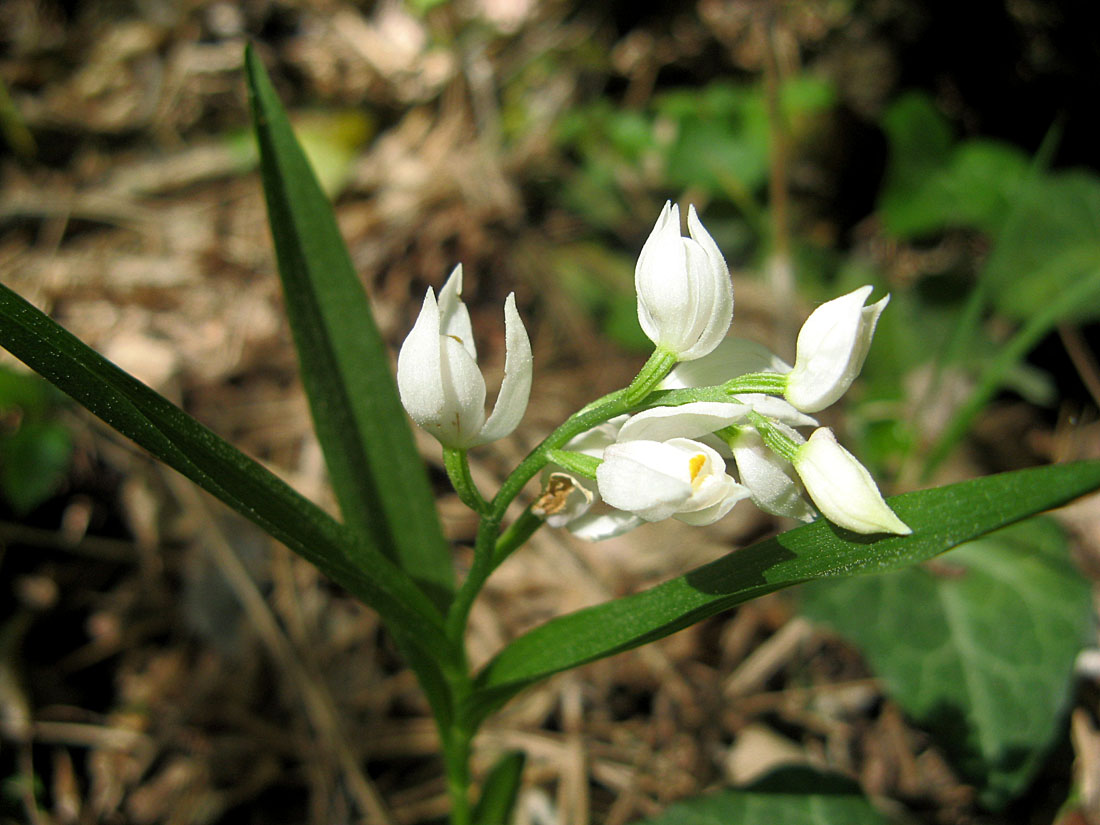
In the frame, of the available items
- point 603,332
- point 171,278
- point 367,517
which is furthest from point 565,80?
point 367,517

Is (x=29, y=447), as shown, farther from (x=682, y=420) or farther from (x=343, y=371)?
(x=682, y=420)

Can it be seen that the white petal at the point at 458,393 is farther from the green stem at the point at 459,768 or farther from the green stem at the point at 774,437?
the green stem at the point at 459,768

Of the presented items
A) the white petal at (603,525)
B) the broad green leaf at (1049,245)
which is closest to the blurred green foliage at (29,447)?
the white petal at (603,525)

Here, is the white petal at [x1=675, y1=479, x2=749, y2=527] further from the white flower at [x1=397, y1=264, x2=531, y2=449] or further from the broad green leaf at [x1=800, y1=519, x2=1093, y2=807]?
the broad green leaf at [x1=800, y1=519, x2=1093, y2=807]

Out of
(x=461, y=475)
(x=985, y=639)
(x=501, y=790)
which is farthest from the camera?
(x=985, y=639)

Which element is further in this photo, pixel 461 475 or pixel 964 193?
pixel 964 193

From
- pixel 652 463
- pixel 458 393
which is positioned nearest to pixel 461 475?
pixel 458 393

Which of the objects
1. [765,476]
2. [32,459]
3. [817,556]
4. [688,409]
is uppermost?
[32,459]
